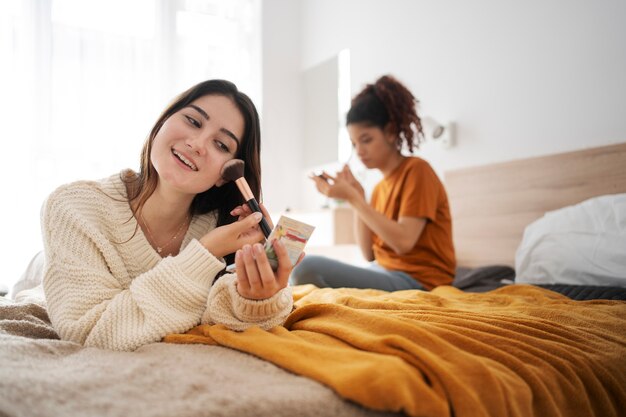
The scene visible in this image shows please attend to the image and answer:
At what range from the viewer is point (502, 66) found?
221 cm

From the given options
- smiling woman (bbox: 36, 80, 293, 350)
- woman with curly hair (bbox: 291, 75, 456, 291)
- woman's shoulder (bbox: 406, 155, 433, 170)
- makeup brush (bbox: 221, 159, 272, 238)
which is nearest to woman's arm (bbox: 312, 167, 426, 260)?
woman with curly hair (bbox: 291, 75, 456, 291)

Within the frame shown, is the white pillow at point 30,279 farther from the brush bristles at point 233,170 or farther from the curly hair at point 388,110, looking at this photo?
the curly hair at point 388,110

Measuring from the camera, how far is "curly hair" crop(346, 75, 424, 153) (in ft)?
6.26

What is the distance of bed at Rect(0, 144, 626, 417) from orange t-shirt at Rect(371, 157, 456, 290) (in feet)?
1.98

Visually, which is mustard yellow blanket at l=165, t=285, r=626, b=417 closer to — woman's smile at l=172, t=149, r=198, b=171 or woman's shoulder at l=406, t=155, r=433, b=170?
woman's smile at l=172, t=149, r=198, b=171

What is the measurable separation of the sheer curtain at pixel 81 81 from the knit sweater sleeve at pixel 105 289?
2.17 meters

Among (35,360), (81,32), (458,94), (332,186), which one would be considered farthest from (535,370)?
(81,32)

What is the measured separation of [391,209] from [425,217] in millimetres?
162

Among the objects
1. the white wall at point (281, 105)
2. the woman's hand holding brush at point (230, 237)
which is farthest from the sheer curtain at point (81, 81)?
the woman's hand holding brush at point (230, 237)

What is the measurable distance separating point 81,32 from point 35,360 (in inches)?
112

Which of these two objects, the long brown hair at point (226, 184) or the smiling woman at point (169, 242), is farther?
the long brown hair at point (226, 184)

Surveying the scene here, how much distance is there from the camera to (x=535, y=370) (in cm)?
70

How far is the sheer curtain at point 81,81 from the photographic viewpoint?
2.83 metres

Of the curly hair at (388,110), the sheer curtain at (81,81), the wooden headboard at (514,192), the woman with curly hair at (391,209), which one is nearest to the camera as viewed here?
the woman with curly hair at (391,209)
